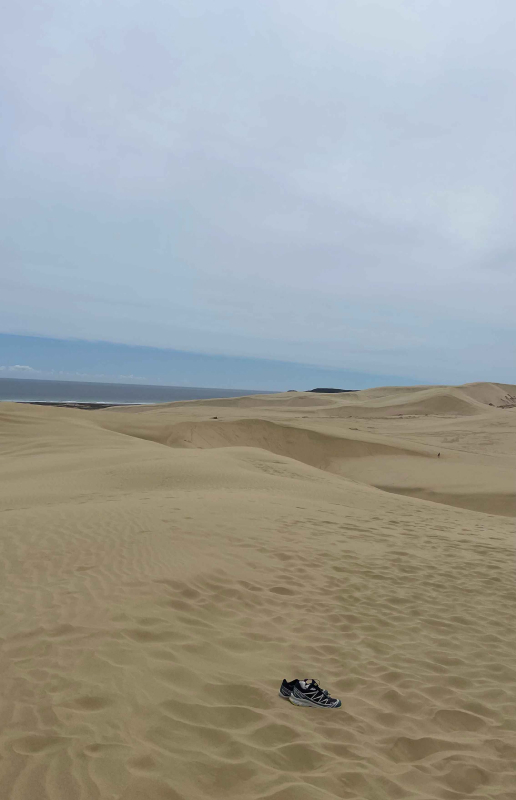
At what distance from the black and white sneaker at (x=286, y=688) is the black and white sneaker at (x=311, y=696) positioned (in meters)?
0.02

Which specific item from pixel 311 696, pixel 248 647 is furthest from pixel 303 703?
pixel 248 647

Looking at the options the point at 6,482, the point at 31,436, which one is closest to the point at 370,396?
the point at 31,436

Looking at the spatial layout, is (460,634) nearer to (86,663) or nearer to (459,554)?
(459,554)

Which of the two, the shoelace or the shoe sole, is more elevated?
the shoelace

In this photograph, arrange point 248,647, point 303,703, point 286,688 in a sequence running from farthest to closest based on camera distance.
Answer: point 248,647 < point 286,688 < point 303,703

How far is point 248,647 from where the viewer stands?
13.2 ft

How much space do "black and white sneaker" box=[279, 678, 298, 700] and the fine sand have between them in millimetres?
69

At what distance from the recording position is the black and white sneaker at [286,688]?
3354mm

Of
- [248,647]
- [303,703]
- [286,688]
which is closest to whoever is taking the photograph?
[303,703]

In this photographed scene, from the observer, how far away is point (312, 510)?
9.27 meters

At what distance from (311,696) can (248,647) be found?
844 millimetres

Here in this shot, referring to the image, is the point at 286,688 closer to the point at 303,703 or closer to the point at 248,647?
the point at 303,703

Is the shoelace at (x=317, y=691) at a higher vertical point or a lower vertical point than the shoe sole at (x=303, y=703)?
higher

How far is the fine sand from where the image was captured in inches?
105
